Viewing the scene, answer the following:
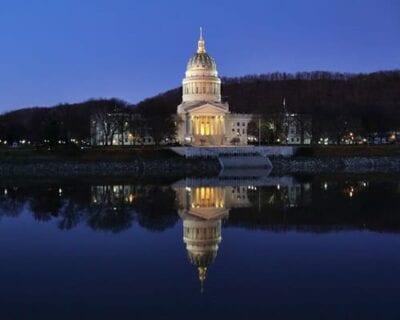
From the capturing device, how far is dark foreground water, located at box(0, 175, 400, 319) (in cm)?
1223

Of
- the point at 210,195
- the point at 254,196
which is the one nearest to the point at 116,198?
the point at 210,195

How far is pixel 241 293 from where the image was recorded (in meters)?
13.1

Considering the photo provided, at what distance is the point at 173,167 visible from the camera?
6400cm

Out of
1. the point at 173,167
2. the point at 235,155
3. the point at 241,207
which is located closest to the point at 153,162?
the point at 173,167

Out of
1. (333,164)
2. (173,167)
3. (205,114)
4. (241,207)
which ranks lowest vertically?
(241,207)

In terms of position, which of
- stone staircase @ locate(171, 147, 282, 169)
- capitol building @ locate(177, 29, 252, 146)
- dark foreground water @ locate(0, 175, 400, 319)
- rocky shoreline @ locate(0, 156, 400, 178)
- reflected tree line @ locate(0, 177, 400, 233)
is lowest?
dark foreground water @ locate(0, 175, 400, 319)

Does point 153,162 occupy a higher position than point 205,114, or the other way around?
point 205,114

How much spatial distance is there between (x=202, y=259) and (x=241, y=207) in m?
11.8

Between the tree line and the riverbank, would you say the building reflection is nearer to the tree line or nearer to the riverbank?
the riverbank

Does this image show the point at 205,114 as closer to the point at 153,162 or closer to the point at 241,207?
the point at 153,162

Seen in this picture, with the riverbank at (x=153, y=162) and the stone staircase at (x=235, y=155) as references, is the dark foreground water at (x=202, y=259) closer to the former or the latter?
the riverbank at (x=153, y=162)

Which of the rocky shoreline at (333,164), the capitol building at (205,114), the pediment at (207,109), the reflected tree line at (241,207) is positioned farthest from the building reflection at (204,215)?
the pediment at (207,109)

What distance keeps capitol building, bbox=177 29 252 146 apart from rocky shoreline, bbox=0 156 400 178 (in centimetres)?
2653

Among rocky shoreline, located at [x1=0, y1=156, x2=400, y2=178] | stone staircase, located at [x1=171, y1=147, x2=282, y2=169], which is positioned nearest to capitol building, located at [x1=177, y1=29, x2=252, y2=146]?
stone staircase, located at [x1=171, y1=147, x2=282, y2=169]
